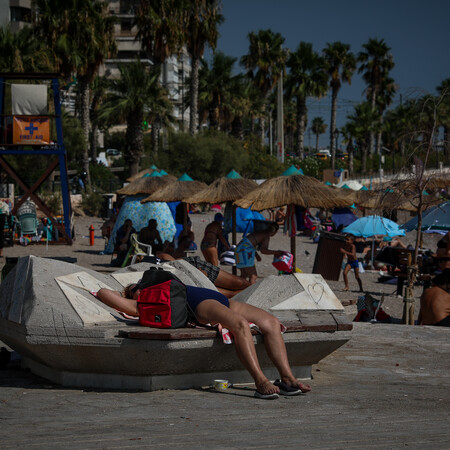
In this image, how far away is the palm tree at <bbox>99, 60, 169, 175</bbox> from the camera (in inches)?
1444

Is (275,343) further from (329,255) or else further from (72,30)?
(72,30)

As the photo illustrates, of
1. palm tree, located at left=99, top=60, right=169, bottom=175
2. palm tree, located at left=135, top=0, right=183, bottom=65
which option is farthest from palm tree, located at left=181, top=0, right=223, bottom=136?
palm tree, located at left=99, top=60, right=169, bottom=175

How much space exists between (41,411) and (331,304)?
9.00ft

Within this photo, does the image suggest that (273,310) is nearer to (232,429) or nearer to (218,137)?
(232,429)

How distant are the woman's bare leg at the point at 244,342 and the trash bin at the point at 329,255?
9395mm

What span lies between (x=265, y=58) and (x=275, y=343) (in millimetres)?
52228

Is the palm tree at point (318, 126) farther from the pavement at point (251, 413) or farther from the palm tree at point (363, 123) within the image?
the pavement at point (251, 413)

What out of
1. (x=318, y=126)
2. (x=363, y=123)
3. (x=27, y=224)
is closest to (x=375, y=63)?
(x=363, y=123)

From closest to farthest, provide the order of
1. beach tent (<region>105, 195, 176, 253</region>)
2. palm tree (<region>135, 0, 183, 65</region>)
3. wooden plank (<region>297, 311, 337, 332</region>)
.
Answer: wooden plank (<region>297, 311, 337, 332</region>) → beach tent (<region>105, 195, 176, 253</region>) → palm tree (<region>135, 0, 183, 65</region>)

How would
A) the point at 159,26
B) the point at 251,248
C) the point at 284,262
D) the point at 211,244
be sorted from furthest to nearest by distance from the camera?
the point at 159,26 → the point at 211,244 → the point at 284,262 → the point at 251,248

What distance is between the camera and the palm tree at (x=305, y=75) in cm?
5872

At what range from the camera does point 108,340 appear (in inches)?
209

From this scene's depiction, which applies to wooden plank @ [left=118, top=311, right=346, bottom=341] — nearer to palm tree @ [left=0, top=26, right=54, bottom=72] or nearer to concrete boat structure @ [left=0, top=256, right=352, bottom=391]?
concrete boat structure @ [left=0, top=256, right=352, bottom=391]

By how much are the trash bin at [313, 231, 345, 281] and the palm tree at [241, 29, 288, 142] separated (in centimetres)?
4229
